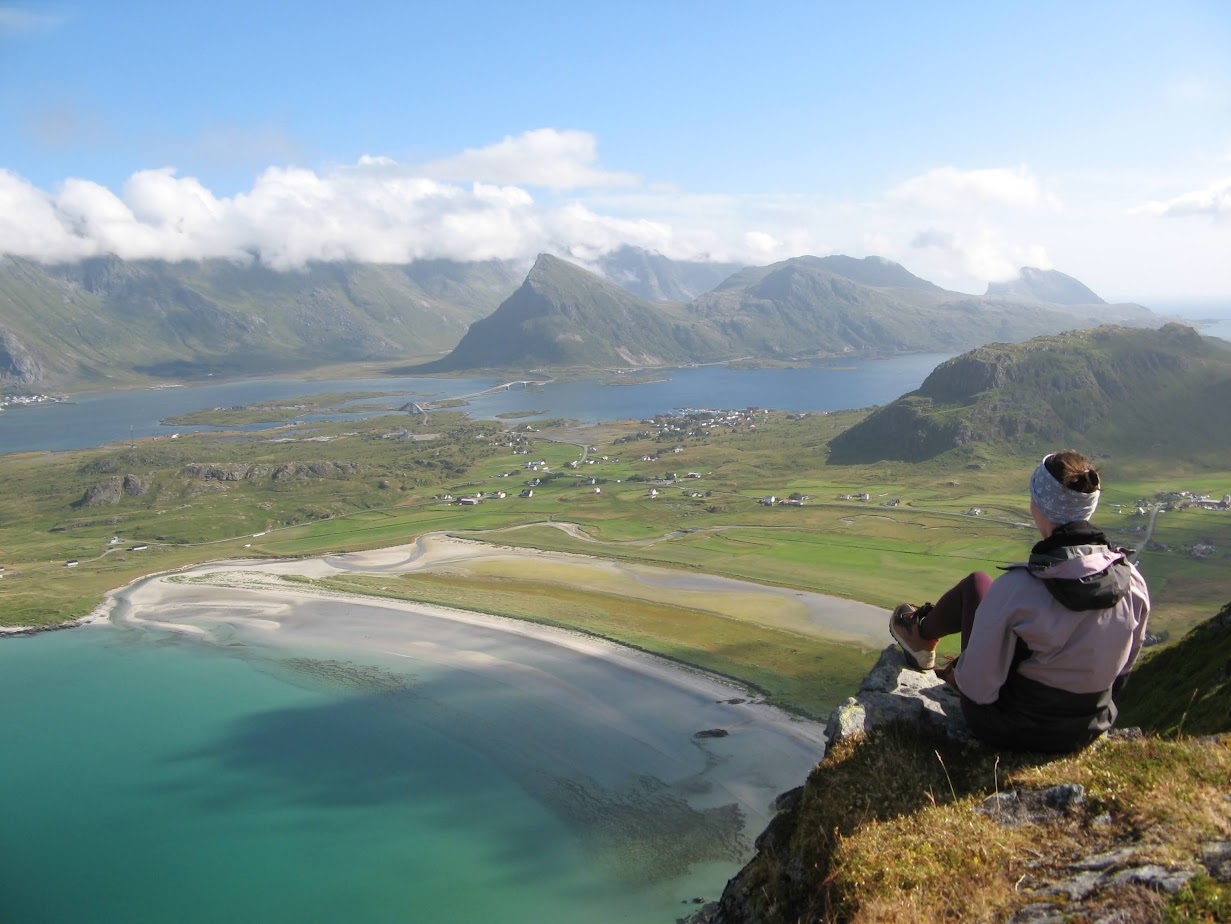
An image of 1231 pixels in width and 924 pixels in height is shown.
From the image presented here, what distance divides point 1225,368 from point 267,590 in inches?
8069

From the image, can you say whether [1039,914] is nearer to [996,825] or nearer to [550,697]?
[996,825]

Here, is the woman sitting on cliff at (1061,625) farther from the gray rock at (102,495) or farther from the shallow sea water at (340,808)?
the gray rock at (102,495)

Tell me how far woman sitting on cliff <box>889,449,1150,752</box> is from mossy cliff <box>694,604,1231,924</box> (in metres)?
0.71

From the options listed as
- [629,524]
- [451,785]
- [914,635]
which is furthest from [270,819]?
[629,524]

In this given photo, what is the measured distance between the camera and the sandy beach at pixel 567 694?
3822cm

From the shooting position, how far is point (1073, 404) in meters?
172

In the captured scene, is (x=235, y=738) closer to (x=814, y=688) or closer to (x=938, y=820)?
(x=814, y=688)

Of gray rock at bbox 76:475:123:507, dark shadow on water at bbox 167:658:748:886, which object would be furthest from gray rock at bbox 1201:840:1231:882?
gray rock at bbox 76:475:123:507

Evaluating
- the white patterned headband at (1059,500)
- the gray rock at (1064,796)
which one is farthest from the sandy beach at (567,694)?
the white patterned headband at (1059,500)

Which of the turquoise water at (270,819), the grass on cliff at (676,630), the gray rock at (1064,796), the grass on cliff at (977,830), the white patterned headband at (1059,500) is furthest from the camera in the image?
the grass on cliff at (676,630)

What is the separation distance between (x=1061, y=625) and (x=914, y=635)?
7.89 feet

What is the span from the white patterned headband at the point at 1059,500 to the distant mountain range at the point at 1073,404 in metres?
165

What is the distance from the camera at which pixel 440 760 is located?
43344 mm

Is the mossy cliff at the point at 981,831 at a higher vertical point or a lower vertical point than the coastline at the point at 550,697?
higher
